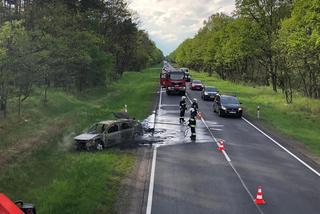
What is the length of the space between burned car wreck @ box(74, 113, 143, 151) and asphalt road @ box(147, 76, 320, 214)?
1.75 meters

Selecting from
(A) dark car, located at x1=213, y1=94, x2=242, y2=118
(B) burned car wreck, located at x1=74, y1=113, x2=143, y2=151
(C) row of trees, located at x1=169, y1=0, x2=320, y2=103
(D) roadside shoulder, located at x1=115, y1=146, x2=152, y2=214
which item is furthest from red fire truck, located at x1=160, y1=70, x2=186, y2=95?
(D) roadside shoulder, located at x1=115, y1=146, x2=152, y2=214

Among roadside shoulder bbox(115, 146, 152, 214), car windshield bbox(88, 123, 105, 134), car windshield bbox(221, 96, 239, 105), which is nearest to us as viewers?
roadside shoulder bbox(115, 146, 152, 214)

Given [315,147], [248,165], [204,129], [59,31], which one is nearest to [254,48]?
[59,31]

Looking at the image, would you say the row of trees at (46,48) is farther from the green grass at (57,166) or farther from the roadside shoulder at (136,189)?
the roadside shoulder at (136,189)

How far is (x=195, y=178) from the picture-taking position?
16.0m

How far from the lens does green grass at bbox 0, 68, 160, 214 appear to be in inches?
531

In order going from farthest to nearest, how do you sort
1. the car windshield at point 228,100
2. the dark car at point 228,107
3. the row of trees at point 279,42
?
the row of trees at point 279,42 → the car windshield at point 228,100 → the dark car at point 228,107

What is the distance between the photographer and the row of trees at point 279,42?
37.2 m

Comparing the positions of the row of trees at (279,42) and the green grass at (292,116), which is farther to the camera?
the row of trees at (279,42)

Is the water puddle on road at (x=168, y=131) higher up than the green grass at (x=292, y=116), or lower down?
lower down

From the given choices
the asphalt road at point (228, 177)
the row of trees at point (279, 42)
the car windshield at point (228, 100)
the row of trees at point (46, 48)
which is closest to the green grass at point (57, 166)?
the asphalt road at point (228, 177)

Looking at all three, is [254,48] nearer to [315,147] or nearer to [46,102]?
[46,102]

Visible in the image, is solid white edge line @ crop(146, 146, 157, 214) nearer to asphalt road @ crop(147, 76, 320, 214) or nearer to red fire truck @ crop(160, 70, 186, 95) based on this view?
asphalt road @ crop(147, 76, 320, 214)

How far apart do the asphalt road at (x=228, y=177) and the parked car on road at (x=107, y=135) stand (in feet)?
5.88
